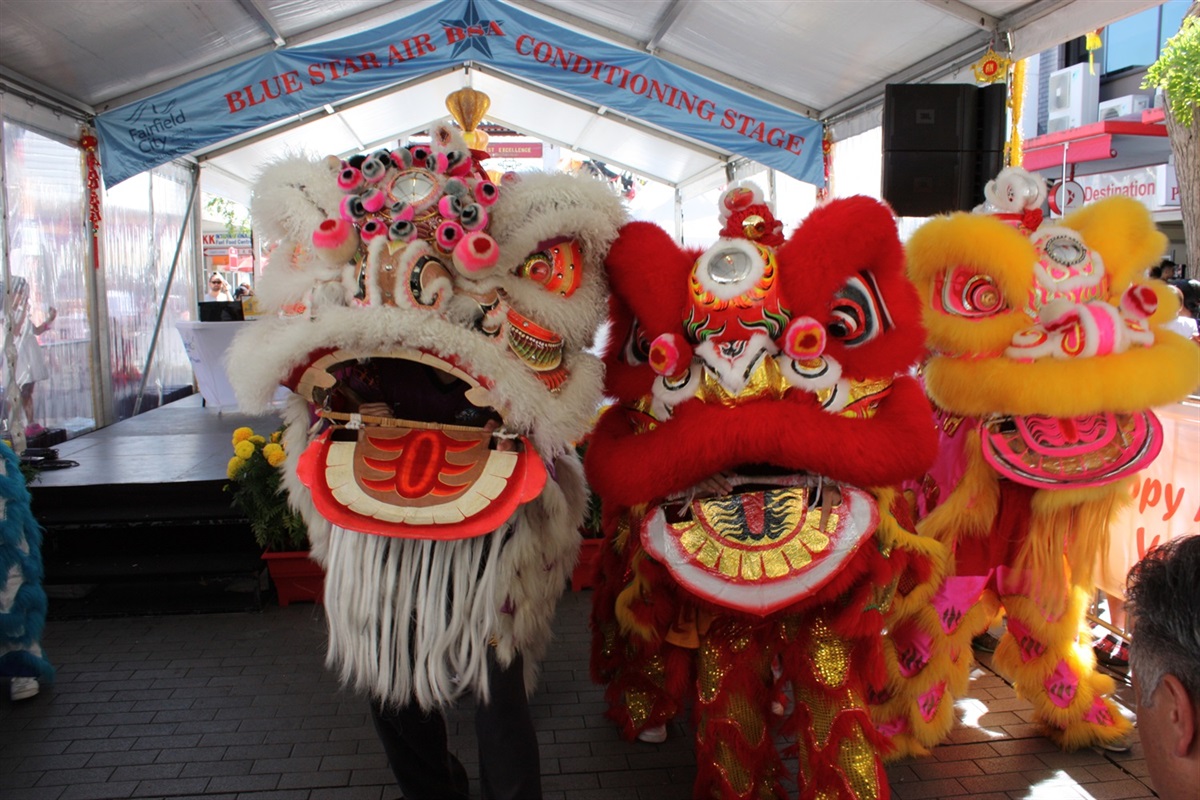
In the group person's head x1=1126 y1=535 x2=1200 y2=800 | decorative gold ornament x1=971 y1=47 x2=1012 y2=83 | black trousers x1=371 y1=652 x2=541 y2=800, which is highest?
decorative gold ornament x1=971 y1=47 x2=1012 y2=83

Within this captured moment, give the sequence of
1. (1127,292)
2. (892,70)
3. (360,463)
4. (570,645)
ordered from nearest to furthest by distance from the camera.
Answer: (360,463)
(1127,292)
(570,645)
(892,70)

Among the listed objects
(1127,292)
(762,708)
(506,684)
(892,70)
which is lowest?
(762,708)

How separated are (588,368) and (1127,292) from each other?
1.58 meters

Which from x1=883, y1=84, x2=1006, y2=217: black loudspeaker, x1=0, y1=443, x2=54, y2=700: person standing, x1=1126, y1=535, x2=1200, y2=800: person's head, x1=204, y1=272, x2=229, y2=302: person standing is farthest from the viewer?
x1=204, y1=272, x2=229, y2=302: person standing

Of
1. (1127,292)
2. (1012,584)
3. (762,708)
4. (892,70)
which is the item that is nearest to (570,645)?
(762,708)

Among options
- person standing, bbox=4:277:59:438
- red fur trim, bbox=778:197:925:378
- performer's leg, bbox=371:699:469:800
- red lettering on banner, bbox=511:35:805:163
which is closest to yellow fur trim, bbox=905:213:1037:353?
red fur trim, bbox=778:197:925:378

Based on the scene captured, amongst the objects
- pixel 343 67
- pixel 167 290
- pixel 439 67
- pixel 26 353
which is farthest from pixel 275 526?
pixel 167 290

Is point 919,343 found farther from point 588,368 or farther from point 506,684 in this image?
point 506,684

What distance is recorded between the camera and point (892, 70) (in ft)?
20.5

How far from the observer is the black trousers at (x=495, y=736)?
184cm

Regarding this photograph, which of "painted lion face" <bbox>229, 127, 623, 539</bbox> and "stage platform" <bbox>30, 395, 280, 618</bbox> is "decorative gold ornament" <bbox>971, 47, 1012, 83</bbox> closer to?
"painted lion face" <bbox>229, 127, 623, 539</bbox>

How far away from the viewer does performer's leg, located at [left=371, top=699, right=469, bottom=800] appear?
1978 mm

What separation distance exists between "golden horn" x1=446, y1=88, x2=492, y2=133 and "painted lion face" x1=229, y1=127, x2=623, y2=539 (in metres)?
0.44

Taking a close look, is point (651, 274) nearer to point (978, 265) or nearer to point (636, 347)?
point (636, 347)
